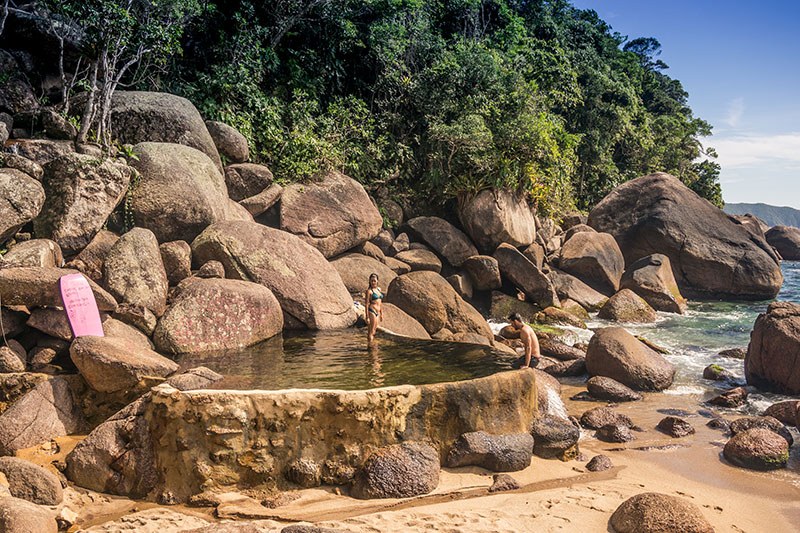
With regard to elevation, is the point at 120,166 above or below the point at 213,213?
above

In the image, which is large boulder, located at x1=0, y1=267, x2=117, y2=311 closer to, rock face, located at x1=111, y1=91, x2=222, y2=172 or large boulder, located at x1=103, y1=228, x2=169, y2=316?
large boulder, located at x1=103, y1=228, x2=169, y2=316

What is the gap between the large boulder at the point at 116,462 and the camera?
539 cm

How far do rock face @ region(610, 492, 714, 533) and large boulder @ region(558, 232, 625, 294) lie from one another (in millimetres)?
13410

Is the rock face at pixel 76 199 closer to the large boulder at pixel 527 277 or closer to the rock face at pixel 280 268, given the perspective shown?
the rock face at pixel 280 268

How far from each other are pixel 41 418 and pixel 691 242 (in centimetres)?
2104

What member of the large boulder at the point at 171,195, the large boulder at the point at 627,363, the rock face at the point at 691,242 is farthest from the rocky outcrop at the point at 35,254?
the rock face at the point at 691,242

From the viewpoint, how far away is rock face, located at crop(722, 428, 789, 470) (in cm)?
691

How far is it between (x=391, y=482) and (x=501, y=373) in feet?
6.57

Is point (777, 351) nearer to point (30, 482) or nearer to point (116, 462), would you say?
point (116, 462)

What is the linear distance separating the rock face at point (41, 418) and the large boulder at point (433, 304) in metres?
6.51

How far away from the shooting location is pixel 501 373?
668 centimetres

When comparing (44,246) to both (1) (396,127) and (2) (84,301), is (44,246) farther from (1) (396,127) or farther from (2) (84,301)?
(1) (396,127)

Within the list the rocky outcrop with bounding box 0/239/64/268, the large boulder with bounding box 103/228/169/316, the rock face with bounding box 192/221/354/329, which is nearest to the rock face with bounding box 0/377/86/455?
the large boulder with bounding box 103/228/169/316

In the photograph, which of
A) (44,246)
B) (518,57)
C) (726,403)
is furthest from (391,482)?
(518,57)
